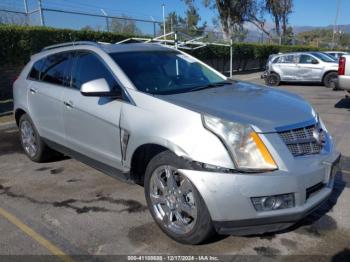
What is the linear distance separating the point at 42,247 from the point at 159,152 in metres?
1.32

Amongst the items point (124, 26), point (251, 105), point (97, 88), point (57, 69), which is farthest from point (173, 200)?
point (124, 26)

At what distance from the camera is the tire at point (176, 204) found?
10.5 ft

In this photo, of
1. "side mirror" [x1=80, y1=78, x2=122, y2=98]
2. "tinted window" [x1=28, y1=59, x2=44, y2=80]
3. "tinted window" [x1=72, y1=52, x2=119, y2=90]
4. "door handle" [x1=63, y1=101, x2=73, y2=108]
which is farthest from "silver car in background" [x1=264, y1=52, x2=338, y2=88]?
"side mirror" [x1=80, y1=78, x2=122, y2=98]

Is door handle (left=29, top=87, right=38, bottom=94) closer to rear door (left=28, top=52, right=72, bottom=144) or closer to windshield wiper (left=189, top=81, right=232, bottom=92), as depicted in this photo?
rear door (left=28, top=52, right=72, bottom=144)

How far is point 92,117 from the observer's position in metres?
4.28

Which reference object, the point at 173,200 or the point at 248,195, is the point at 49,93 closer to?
the point at 173,200

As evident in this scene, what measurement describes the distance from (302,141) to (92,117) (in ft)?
7.23

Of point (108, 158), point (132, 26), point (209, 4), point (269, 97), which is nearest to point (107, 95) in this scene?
point (108, 158)

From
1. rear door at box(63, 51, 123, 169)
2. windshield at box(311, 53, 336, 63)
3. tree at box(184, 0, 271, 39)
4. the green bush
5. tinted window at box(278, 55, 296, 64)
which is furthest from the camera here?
tree at box(184, 0, 271, 39)

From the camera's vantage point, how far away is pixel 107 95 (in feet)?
13.0

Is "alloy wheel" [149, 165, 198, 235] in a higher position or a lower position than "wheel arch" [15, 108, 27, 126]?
lower

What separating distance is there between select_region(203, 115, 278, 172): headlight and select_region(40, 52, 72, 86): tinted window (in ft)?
8.23

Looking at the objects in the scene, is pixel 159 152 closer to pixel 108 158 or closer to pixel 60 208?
pixel 108 158

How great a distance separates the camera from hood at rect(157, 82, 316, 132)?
3.25m
